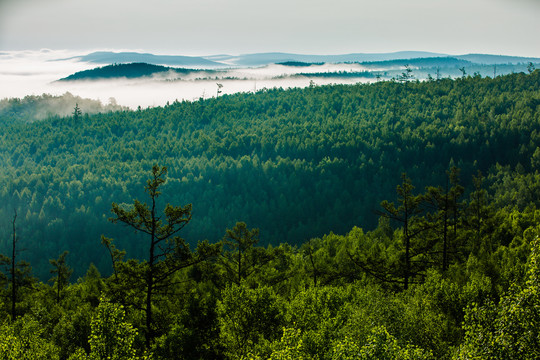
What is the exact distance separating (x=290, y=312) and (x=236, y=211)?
382 ft

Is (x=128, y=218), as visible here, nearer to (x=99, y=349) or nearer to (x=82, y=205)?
(x=99, y=349)

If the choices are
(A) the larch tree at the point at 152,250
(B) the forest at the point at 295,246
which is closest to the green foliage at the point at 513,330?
(B) the forest at the point at 295,246

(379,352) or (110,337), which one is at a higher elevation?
(379,352)

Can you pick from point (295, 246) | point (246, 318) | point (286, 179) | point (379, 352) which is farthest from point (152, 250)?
point (286, 179)

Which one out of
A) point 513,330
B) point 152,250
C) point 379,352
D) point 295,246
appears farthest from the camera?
point 295,246

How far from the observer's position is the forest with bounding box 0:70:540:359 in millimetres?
20500

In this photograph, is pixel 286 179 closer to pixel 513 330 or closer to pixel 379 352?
pixel 379 352

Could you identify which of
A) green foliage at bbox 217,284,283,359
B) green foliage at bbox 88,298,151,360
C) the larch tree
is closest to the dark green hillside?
green foliage at bbox 217,284,283,359

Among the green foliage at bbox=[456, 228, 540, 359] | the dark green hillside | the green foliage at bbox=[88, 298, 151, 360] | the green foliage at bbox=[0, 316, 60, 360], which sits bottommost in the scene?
the dark green hillside

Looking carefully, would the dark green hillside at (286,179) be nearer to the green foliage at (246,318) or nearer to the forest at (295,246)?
the forest at (295,246)

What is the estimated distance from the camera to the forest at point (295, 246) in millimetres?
20500

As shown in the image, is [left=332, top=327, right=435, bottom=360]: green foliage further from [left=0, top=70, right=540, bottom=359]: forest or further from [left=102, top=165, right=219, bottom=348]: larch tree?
[left=102, top=165, right=219, bottom=348]: larch tree

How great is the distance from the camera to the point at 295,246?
102750 millimetres

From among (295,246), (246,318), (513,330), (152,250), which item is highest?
(513,330)
